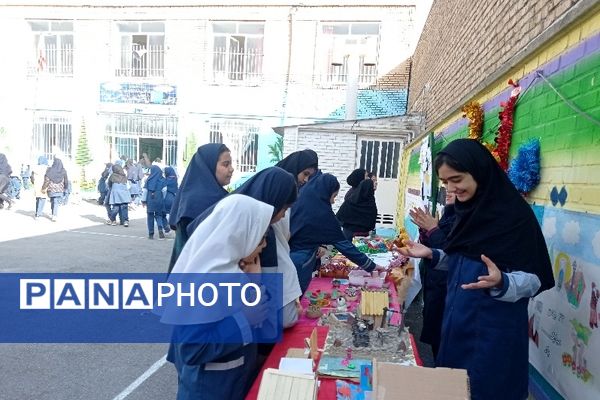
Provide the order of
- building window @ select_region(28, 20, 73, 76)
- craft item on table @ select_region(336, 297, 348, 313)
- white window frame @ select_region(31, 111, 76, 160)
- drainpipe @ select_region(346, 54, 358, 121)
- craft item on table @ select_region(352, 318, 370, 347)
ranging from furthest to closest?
building window @ select_region(28, 20, 73, 76)
white window frame @ select_region(31, 111, 76, 160)
drainpipe @ select_region(346, 54, 358, 121)
craft item on table @ select_region(336, 297, 348, 313)
craft item on table @ select_region(352, 318, 370, 347)

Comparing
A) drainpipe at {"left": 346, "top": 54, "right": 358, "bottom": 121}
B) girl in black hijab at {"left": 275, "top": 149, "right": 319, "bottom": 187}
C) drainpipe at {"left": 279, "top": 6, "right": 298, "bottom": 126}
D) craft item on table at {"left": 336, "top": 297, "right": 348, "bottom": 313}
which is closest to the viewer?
craft item on table at {"left": 336, "top": 297, "right": 348, "bottom": 313}

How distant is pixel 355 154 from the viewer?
10.6m

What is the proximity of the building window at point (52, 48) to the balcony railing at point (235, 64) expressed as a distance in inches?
215

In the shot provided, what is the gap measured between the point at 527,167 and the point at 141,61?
51.9 feet

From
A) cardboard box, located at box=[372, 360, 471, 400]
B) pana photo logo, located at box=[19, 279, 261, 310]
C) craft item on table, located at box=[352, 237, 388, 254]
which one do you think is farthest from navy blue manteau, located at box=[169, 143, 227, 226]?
craft item on table, located at box=[352, 237, 388, 254]

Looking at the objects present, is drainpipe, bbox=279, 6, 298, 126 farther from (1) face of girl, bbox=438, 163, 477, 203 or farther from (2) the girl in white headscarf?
(2) the girl in white headscarf

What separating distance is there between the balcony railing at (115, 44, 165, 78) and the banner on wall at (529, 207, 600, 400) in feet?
50.5

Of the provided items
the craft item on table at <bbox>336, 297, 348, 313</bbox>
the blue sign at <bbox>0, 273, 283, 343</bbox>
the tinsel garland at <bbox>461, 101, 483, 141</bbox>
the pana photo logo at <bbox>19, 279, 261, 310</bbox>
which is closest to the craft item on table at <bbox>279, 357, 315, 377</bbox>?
the blue sign at <bbox>0, 273, 283, 343</bbox>

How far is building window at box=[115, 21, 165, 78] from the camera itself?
51.3 feet

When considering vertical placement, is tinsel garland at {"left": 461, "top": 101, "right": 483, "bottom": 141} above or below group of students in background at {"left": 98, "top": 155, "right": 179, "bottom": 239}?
above

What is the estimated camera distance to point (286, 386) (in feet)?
5.42

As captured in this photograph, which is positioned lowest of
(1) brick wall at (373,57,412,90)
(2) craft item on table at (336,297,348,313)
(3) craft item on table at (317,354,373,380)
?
(2) craft item on table at (336,297,348,313)

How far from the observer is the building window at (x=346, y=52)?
47.1 ft

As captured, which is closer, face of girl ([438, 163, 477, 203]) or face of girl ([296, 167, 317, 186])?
face of girl ([438, 163, 477, 203])
